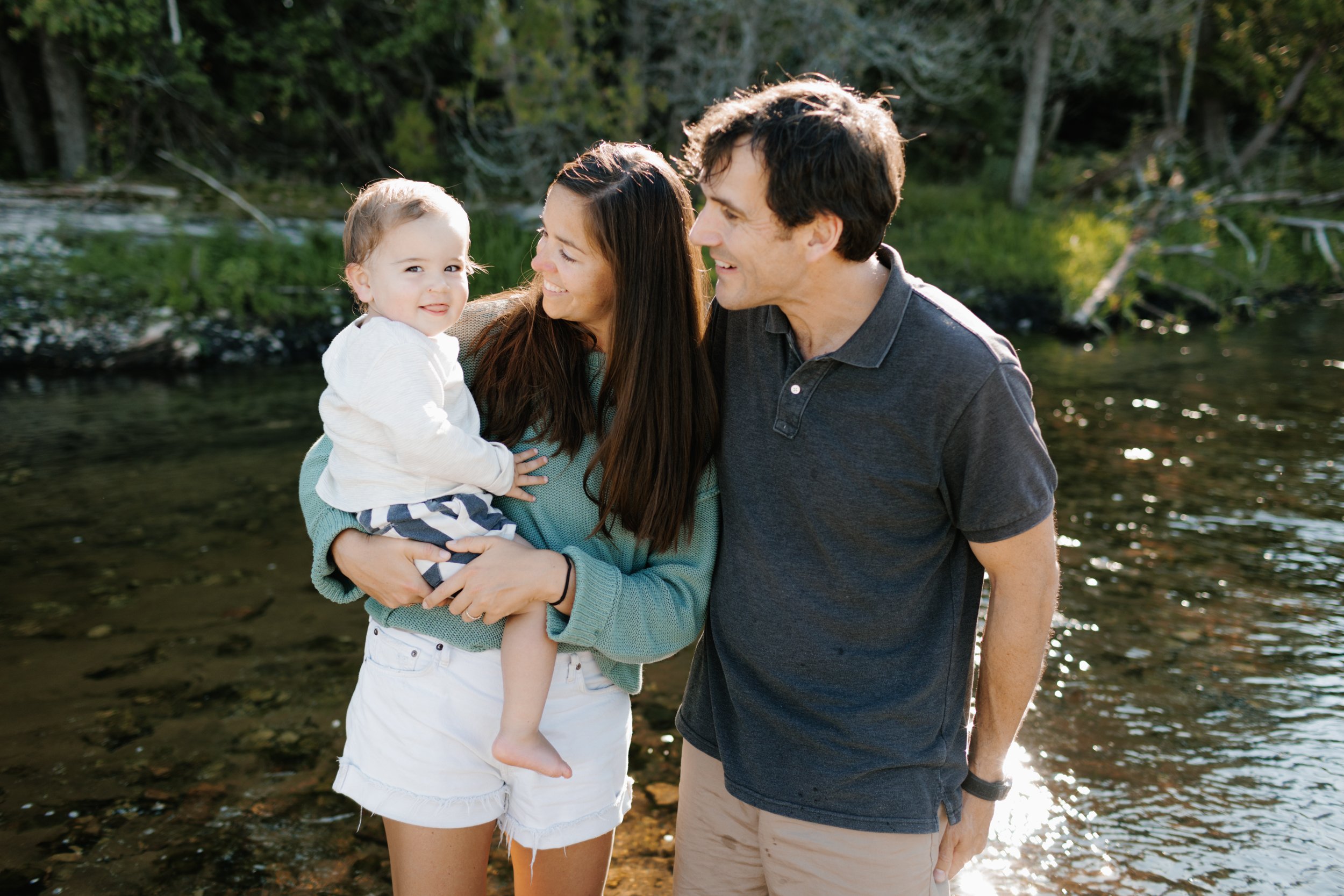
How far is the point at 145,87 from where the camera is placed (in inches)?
566

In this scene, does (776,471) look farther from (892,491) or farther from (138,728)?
(138,728)

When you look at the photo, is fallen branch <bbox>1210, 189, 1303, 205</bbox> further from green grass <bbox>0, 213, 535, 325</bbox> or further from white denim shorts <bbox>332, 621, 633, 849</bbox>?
white denim shorts <bbox>332, 621, 633, 849</bbox>

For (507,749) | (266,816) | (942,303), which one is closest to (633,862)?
(266,816)

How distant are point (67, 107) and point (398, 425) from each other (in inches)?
593

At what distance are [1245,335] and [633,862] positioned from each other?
1189 cm

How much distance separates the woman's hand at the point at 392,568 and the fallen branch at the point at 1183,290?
1369cm

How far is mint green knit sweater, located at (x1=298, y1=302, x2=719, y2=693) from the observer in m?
1.97

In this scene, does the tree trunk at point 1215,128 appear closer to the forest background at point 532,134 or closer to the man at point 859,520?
the forest background at point 532,134

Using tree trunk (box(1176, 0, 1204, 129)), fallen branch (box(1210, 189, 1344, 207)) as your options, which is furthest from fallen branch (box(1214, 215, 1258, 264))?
tree trunk (box(1176, 0, 1204, 129))

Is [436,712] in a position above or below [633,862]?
above

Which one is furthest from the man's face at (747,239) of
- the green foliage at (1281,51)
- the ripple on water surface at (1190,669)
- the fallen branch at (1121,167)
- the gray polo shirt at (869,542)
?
the green foliage at (1281,51)

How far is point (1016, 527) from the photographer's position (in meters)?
1.74

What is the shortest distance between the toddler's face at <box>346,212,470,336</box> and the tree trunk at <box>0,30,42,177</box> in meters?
15.5

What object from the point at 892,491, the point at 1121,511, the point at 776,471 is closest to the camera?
the point at 892,491
